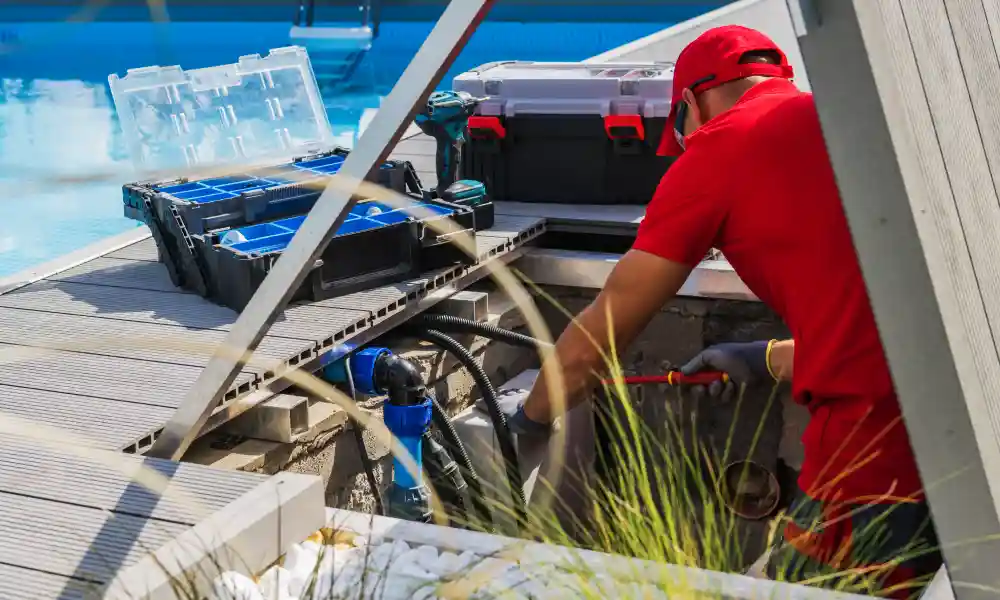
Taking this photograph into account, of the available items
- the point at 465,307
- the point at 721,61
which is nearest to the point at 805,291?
the point at 721,61

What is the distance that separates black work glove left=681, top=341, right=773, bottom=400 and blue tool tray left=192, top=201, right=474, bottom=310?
3.41 feet

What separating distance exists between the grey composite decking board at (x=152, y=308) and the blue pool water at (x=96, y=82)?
4269 millimetres

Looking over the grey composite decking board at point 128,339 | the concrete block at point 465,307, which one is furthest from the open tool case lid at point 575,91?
the grey composite decking board at point 128,339

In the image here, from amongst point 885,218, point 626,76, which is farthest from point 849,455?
point 626,76

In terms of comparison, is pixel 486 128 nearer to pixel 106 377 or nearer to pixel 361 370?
pixel 361 370

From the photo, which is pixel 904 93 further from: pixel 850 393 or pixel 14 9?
pixel 14 9

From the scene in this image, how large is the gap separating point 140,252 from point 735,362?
2406 mm

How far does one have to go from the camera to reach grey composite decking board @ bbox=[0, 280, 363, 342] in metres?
3.41

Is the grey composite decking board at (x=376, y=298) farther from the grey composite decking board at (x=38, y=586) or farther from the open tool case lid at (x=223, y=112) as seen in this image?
the grey composite decking board at (x=38, y=586)

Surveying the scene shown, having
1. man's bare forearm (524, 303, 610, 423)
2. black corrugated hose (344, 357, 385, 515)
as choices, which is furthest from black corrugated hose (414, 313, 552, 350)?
man's bare forearm (524, 303, 610, 423)

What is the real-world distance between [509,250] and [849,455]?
2213 mm

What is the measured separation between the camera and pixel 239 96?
5.14m

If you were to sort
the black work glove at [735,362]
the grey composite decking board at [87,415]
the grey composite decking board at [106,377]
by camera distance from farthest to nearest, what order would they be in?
the black work glove at [735,362]
the grey composite decking board at [106,377]
the grey composite decking board at [87,415]

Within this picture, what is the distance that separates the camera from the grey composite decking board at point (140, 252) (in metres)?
4.27
